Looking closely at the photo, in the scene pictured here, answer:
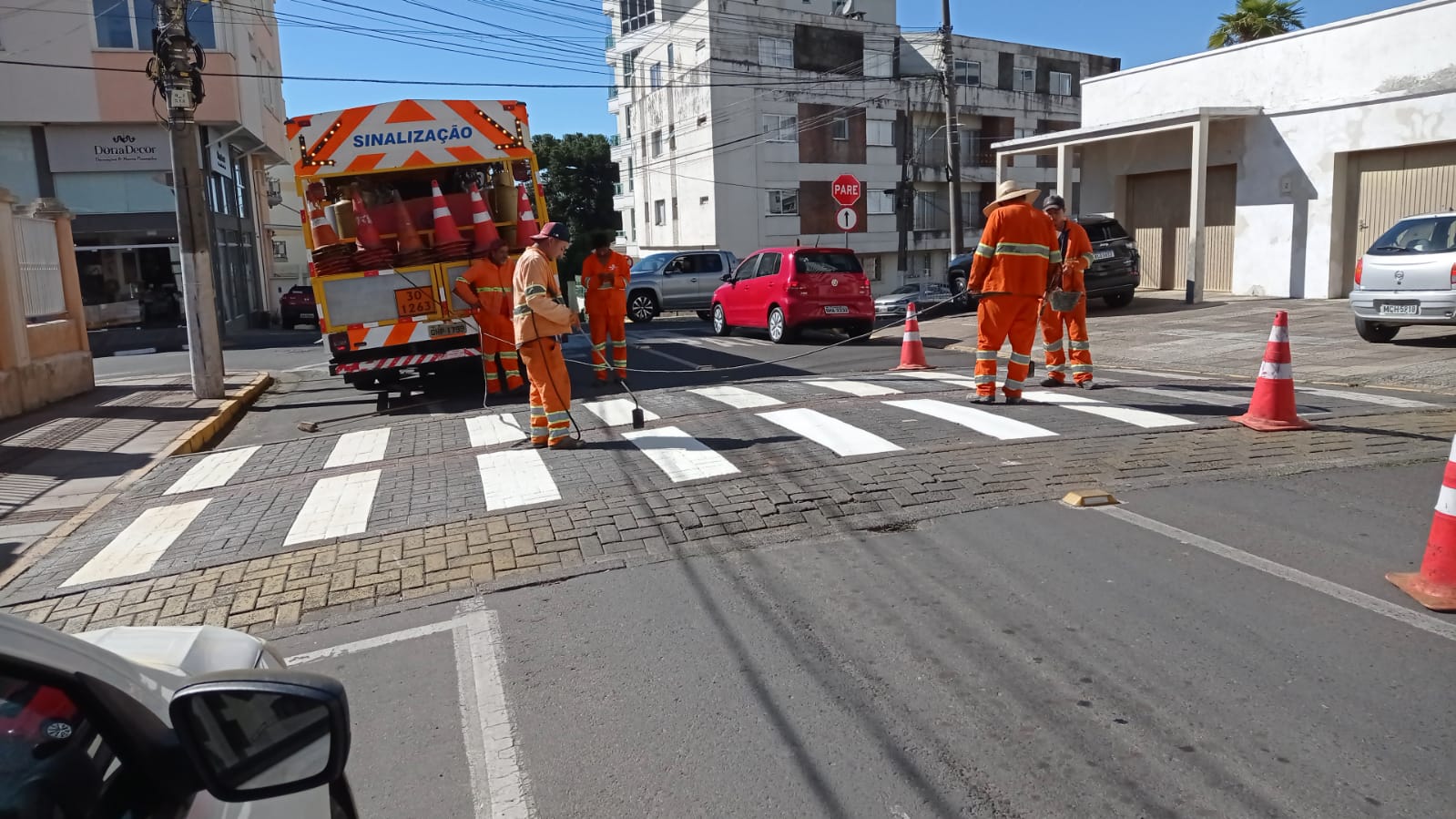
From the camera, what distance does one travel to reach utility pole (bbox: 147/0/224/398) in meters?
12.9

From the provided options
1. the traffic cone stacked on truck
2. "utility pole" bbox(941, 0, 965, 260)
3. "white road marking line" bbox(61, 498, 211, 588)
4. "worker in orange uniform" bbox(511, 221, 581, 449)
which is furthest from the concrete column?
"white road marking line" bbox(61, 498, 211, 588)

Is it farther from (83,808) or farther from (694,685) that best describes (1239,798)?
(83,808)

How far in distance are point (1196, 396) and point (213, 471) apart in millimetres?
8864

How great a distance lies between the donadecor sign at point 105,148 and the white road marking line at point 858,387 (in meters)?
21.4

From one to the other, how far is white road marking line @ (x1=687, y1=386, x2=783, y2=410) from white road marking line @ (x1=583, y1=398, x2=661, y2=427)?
0.80 m

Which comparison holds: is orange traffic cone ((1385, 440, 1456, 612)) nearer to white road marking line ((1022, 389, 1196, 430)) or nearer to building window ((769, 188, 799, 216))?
white road marking line ((1022, 389, 1196, 430))

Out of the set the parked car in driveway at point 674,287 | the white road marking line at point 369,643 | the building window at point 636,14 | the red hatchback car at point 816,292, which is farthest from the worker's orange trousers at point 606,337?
the building window at point 636,14

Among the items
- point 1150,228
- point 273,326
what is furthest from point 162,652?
point 273,326

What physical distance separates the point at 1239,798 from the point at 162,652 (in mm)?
3040

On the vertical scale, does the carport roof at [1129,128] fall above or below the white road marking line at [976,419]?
above

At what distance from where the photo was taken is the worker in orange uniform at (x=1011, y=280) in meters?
9.34

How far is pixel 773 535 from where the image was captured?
619 centimetres

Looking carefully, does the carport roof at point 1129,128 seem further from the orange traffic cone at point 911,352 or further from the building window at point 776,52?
the building window at point 776,52

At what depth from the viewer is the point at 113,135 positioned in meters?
26.4
